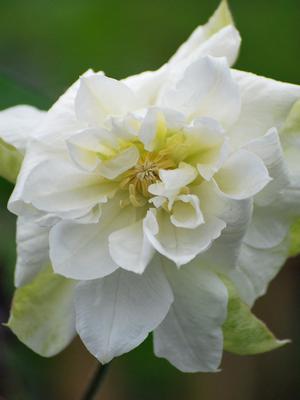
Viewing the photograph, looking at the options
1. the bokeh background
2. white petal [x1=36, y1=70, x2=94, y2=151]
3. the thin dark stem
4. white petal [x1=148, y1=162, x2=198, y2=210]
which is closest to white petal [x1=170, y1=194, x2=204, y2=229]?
white petal [x1=148, y1=162, x2=198, y2=210]

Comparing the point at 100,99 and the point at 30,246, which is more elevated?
the point at 100,99

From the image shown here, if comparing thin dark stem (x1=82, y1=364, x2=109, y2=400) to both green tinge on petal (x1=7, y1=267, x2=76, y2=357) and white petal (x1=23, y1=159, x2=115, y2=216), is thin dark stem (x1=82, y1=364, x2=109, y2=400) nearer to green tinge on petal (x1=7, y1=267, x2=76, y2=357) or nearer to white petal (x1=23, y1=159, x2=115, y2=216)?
green tinge on petal (x1=7, y1=267, x2=76, y2=357)

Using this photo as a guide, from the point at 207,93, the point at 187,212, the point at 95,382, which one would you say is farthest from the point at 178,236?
the point at 95,382

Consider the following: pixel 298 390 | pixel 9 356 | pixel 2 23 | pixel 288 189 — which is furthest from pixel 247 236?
pixel 2 23

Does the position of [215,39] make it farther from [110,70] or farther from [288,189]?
[110,70]

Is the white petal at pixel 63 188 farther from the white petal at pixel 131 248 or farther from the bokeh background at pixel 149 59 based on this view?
the bokeh background at pixel 149 59

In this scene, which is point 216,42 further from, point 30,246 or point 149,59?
point 149,59

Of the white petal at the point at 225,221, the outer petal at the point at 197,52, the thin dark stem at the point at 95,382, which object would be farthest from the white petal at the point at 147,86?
the thin dark stem at the point at 95,382
